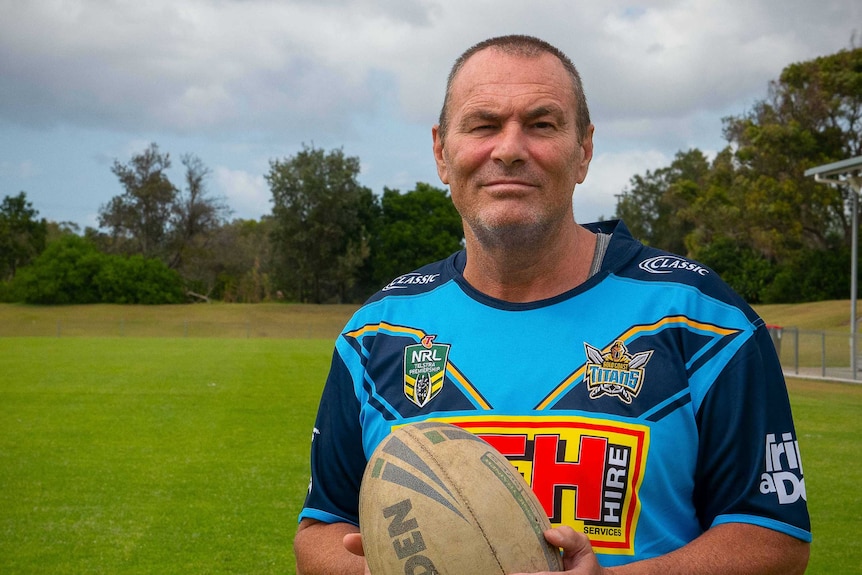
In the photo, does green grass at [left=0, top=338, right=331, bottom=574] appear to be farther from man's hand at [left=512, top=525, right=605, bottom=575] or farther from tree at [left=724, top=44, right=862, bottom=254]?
tree at [left=724, top=44, right=862, bottom=254]

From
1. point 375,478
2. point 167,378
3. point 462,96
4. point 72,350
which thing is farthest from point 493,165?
point 72,350

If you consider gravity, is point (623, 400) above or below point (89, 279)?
below

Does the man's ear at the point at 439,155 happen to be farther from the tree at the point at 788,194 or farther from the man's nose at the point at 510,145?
the tree at the point at 788,194

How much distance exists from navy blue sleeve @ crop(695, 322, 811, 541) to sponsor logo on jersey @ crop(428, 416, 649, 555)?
0.20m

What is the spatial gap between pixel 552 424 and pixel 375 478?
544 mm

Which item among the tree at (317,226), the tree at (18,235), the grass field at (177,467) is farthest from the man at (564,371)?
the tree at (18,235)

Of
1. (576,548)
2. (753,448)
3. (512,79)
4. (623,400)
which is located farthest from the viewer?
(512,79)

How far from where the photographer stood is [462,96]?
8.96 ft

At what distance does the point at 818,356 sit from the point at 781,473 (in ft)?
85.6

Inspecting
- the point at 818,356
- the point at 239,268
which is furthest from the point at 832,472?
the point at 239,268

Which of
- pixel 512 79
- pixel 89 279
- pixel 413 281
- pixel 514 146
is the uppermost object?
pixel 89 279

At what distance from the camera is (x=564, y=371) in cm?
257

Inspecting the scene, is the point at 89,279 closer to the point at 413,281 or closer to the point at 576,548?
the point at 413,281

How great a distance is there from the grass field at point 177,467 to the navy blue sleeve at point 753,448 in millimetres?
5083
